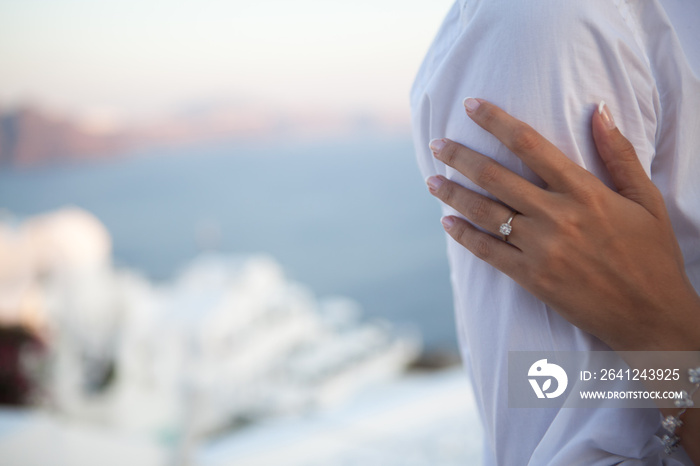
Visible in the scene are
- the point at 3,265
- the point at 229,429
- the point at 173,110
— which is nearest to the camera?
the point at 3,265

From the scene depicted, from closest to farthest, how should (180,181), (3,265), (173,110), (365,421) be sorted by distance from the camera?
(365,421), (3,265), (173,110), (180,181)

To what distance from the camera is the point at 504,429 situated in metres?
0.53

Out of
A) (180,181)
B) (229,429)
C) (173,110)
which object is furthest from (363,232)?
(229,429)

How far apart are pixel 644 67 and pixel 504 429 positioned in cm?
38

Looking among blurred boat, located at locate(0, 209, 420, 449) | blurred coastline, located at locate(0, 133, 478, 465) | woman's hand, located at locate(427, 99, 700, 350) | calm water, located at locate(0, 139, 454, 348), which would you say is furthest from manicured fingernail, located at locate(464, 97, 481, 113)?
calm water, located at locate(0, 139, 454, 348)

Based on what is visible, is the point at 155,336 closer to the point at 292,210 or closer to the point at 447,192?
the point at 447,192

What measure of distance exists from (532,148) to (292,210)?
23.9 m

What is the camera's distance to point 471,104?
0.46 m

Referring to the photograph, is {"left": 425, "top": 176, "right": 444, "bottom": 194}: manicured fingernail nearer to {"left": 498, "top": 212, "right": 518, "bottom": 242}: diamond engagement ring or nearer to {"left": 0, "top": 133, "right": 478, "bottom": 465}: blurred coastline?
{"left": 498, "top": 212, "right": 518, "bottom": 242}: diamond engagement ring

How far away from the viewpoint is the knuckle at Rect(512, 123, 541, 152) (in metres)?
0.44

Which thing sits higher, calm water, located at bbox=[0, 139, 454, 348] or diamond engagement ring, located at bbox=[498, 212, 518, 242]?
calm water, located at bbox=[0, 139, 454, 348]

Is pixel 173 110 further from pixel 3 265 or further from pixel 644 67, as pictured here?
pixel 644 67

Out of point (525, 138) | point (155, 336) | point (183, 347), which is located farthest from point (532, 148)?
point (155, 336)
